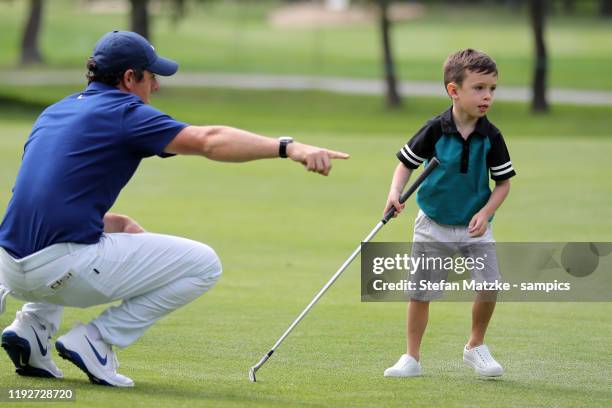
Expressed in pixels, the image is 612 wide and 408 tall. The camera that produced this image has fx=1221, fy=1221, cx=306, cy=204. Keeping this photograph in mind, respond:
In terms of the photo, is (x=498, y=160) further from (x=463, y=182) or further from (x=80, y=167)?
(x=80, y=167)

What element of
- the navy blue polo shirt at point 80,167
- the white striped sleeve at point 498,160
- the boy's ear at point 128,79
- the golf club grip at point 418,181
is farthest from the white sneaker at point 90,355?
the white striped sleeve at point 498,160

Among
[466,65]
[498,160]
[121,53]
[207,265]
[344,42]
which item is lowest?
[344,42]

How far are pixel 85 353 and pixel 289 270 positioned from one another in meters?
4.91

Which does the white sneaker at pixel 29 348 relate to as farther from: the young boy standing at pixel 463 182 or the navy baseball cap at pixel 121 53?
the young boy standing at pixel 463 182

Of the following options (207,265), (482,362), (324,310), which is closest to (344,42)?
(324,310)

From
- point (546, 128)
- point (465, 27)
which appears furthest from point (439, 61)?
point (546, 128)

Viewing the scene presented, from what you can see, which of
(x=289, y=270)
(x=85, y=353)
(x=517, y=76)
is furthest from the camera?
(x=517, y=76)

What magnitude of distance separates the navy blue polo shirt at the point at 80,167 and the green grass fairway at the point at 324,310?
824 millimetres

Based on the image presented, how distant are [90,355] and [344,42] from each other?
181 feet

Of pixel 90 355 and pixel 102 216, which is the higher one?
pixel 102 216

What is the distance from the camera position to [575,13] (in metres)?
74.8

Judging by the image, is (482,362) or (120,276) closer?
(120,276)

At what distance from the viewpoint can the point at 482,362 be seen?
6.89 meters

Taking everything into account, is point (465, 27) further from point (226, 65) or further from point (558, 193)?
point (558, 193)
